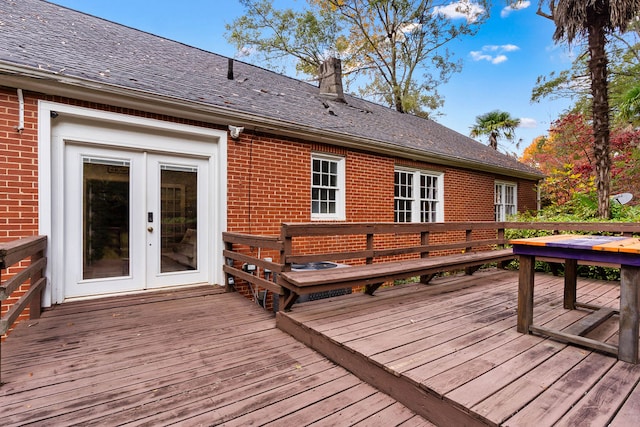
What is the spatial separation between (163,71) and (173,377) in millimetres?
5188

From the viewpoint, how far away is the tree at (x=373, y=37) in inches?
680

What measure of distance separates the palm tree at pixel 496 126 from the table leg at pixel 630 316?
16.6m

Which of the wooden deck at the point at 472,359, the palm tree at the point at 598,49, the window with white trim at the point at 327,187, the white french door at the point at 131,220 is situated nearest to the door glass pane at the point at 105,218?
the white french door at the point at 131,220

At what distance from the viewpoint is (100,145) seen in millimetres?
4398

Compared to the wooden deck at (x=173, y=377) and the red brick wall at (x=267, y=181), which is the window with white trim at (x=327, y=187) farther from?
the wooden deck at (x=173, y=377)

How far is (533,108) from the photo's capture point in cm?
1480

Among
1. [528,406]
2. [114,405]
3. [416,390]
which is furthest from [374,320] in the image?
[114,405]

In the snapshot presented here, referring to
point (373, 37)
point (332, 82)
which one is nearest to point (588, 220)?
point (332, 82)

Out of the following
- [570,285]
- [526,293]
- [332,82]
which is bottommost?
[570,285]

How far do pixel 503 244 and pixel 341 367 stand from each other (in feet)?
18.1

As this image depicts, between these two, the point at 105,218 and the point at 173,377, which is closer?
the point at 173,377

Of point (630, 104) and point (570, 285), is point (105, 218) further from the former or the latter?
point (630, 104)

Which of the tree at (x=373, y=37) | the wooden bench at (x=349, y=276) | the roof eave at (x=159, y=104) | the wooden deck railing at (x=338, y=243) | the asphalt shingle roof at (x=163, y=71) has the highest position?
the tree at (x=373, y=37)

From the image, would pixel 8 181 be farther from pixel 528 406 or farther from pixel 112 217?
pixel 528 406
